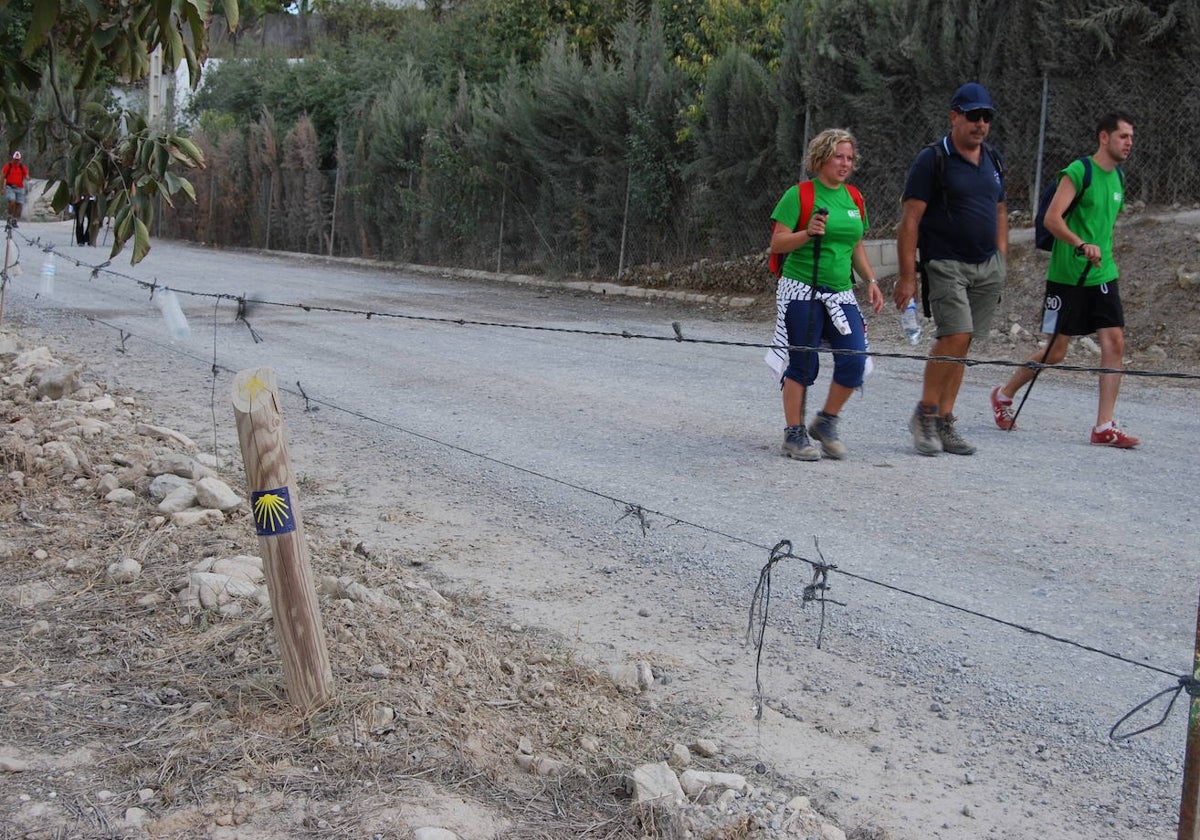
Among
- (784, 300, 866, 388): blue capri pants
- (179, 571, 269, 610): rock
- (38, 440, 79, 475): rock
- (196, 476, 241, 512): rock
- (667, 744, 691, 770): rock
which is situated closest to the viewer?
(667, 744, 691, 770): rock

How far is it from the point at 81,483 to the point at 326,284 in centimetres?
1552

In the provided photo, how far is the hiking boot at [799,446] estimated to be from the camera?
703 centimetres

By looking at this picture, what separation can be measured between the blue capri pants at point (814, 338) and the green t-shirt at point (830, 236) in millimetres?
156

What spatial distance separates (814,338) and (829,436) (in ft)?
2.04

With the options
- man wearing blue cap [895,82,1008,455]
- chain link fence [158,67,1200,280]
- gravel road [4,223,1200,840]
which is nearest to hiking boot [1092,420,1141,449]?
gravel road [4,223,1200,840]

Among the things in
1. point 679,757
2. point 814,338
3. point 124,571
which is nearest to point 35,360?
point 124,571

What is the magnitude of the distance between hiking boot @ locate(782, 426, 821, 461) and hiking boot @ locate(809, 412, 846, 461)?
0.32 ft

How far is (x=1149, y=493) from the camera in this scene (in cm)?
641

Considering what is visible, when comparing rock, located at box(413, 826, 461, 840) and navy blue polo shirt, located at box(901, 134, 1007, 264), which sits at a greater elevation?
navy blue polo shirt, located at box(901, 134, 1007, 264)

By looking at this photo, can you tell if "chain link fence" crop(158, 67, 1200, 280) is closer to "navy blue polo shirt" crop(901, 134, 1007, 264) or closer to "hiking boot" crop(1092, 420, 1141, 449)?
"hiking boot" crop(1092, 420, 1141, 449)

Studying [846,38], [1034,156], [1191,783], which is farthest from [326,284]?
[1191,783]

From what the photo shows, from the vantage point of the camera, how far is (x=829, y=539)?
5.56 meters

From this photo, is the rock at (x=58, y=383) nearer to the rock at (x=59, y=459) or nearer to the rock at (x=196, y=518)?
the rock at (x=59, y=459)

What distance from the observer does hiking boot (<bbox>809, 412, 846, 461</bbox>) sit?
23.3ft
